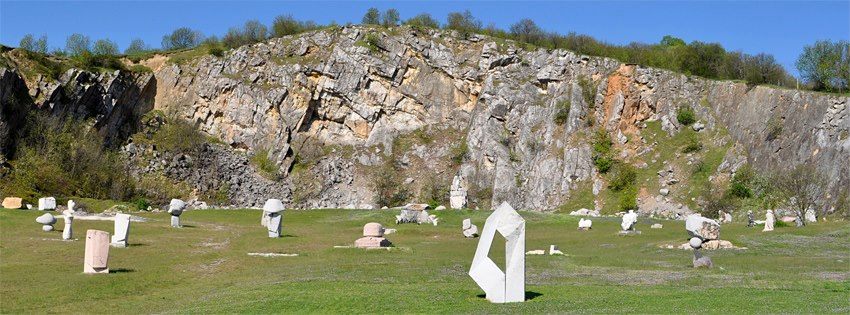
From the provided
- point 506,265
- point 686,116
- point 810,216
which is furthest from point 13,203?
point 686,116

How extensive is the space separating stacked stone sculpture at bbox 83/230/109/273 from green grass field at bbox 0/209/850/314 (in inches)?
22.0

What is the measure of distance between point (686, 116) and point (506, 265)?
7311 centimetres

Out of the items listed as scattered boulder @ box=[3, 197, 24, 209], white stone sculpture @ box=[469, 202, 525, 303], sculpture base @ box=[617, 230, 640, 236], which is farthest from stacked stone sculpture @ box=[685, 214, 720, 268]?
scattered boulder @ box=[3, 197, 24, 209]

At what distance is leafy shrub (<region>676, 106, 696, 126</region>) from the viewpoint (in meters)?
90.4

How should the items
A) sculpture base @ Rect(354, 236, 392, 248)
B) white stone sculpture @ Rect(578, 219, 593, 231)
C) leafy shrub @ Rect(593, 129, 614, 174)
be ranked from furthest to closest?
leafy shrub @ Rect(593, 129, 614, 174) < white stone sculpture @ Rect(578, 219, 593, 231) < sculpture base @ Rect(354, 236, 392, 248)

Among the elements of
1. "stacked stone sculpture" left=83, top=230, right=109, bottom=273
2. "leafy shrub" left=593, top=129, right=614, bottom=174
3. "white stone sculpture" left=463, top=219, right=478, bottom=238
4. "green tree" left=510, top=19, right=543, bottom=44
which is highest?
"green tree" left=510, top=19, right=543, bottom=44

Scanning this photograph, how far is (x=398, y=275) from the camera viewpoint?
94.5 feet

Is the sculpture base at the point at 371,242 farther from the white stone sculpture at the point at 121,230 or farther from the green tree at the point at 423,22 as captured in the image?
the green tree at the point at 423,22

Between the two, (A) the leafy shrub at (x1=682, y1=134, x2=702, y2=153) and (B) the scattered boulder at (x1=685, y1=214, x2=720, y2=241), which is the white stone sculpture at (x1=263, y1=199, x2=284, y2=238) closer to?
(B) the scattered boulder at (x1=685, y1=214, x2=720, y2=241)

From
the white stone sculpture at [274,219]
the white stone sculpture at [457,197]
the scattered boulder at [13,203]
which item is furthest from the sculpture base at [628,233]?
the scattered boulder at [13,203]

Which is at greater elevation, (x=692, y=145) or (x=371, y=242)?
(x=692, y=145)

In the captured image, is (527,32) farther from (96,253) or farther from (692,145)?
(96,253)

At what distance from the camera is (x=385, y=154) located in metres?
102

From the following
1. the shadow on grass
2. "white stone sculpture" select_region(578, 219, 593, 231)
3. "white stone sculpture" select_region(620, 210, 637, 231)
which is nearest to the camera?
the shadow on grass
